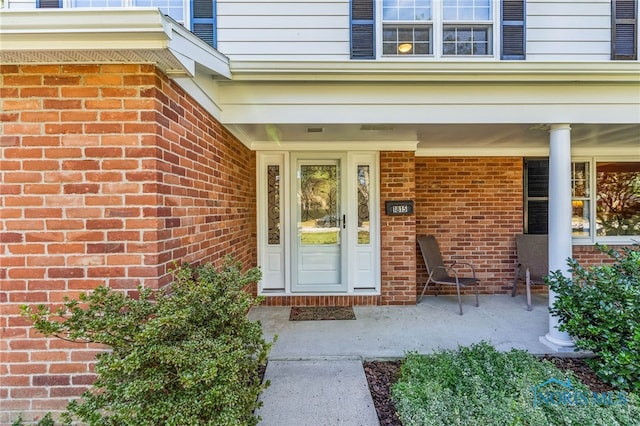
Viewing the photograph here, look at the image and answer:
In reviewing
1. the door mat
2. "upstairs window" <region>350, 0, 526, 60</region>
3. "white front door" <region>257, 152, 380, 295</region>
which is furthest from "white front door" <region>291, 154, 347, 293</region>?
"upstairs window" <region>350, 0, 526, 60</region>

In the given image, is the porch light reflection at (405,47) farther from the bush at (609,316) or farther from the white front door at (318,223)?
the bush at (609,316)

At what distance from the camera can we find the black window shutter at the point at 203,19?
131 inches

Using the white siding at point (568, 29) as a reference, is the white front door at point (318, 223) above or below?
below

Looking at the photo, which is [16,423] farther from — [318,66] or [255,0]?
[255,0]

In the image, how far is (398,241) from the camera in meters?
4.52

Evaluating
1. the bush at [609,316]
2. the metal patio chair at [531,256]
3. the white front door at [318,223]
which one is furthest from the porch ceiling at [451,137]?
the bush at [609,316]

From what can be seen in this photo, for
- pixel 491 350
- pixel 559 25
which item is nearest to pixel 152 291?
pixel 491 350

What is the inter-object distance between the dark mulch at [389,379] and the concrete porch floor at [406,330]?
134 mm

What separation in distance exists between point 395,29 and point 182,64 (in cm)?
266

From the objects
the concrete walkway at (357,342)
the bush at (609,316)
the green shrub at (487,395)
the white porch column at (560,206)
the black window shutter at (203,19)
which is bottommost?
the concrete walkway at (357,342)

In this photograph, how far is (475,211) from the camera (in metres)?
5.07

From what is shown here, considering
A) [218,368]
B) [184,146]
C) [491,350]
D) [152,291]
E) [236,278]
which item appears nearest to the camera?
[218,368]

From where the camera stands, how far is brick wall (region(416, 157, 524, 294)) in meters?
5.03

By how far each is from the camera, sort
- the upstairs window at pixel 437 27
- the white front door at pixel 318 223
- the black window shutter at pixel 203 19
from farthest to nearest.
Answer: the white front door at pixel 318 223 < the upstairs window at pixel 437 27 < the black window shutter at pixel 203 19
